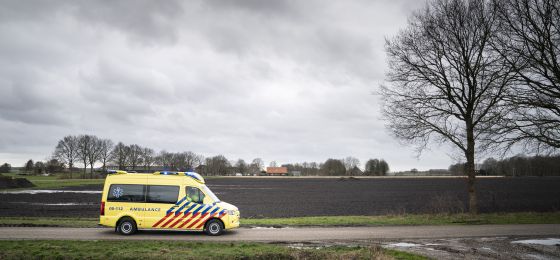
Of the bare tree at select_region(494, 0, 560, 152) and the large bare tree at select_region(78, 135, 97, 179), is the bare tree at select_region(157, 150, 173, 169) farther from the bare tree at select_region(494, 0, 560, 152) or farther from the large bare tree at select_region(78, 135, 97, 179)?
the bare tree at select_region(494, 0, 560, 152)

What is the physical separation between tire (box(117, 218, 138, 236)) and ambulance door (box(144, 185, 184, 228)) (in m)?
0.51

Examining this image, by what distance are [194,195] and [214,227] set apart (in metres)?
1.61

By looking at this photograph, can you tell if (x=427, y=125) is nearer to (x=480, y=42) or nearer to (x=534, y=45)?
(x=480, y=42)

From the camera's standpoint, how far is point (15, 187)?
208 ft

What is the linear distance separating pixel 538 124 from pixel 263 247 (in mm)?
15486

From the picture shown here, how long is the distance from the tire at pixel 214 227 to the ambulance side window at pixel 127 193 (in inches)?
116

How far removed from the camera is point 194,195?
17422 mm

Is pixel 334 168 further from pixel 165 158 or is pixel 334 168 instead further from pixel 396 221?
pixel 396 221

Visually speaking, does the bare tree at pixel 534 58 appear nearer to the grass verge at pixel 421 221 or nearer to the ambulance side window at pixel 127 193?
the grass verge at pixel 421 221

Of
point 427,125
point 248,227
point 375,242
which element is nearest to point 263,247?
point 375,242

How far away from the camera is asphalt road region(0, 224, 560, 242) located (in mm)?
15758

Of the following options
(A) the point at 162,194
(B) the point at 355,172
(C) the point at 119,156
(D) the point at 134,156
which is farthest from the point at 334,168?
(A) the point at 162,194

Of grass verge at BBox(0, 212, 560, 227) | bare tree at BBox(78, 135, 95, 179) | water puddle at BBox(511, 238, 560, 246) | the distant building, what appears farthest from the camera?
the distant building

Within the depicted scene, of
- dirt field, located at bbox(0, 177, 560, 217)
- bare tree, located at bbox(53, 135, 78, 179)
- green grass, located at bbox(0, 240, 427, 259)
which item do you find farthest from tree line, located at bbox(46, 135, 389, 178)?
A: green grass, located at bbox(0, 240, 427, 259)
